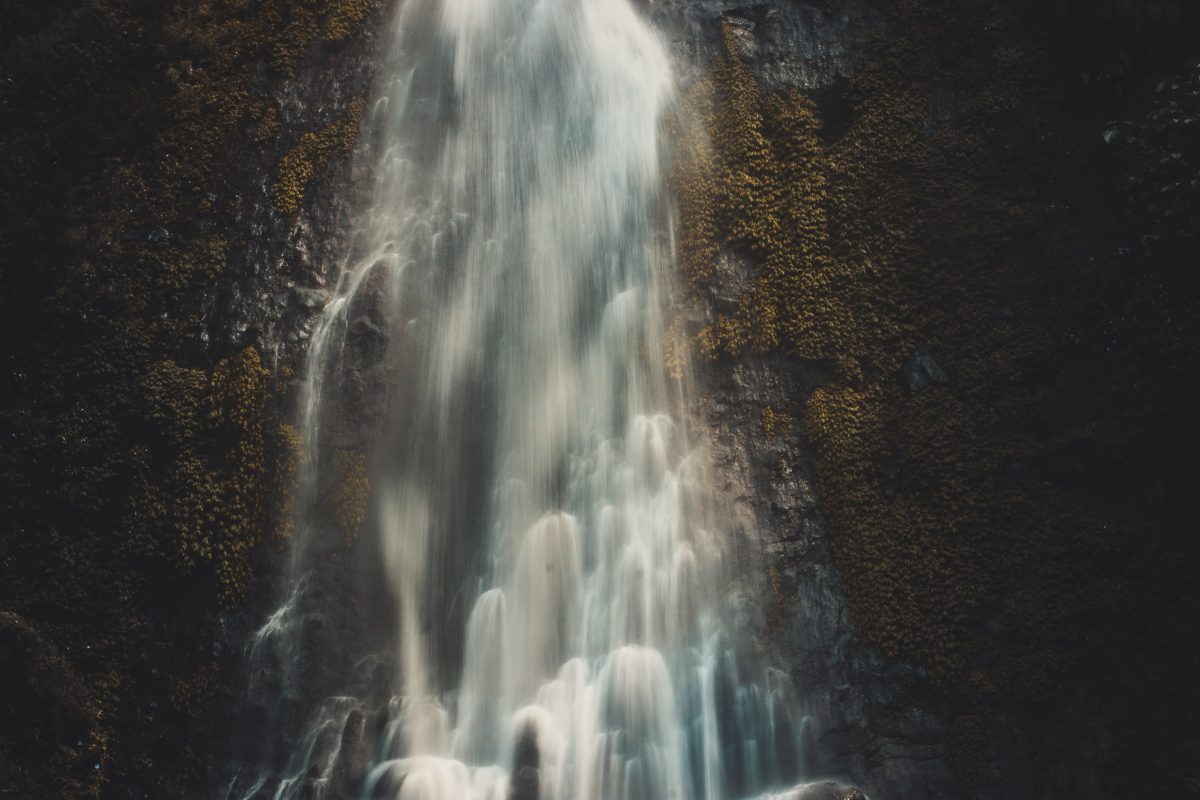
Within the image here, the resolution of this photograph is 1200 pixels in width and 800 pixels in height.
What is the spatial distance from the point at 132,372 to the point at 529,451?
613 centimetres

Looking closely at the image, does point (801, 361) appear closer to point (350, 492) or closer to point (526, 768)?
point (526, 768)

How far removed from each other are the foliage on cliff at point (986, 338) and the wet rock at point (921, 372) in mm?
Result: 31

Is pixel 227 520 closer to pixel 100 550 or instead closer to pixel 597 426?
pixel 100 550

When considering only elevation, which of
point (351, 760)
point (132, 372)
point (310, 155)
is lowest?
point (351, 760)

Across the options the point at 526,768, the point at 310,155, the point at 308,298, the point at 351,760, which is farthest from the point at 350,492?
the point at 310,155

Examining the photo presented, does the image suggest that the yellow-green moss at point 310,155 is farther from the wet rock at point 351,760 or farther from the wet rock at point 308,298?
the wet rock at point 351,760

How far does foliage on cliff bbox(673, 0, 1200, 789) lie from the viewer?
10602mm

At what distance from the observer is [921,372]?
12.5 metres

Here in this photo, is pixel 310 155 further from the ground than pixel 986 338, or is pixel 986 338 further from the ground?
pixel 310 155

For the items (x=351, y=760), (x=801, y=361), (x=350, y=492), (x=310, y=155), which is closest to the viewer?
(x=351, y=760)

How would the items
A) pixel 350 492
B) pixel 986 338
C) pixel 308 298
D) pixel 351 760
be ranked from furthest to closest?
pixel 308 298 < pixel 350 492 < pixel 986 338 < pixel 351 760

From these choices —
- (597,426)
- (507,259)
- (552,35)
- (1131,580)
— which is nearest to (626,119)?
(552,35)

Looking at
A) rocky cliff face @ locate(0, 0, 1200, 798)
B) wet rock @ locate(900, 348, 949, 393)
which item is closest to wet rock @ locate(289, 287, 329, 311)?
rocky cliff face @ locate(0, 0, 1200, 798)

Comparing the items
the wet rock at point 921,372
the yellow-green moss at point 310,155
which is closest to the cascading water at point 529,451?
the yellow-green moss at point 310,155
